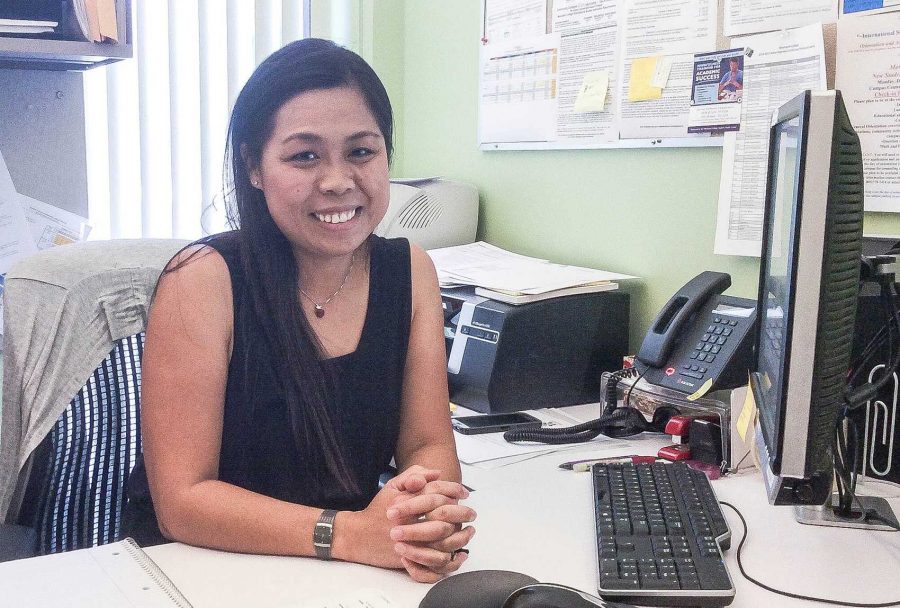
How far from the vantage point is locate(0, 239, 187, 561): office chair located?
4.07 ft

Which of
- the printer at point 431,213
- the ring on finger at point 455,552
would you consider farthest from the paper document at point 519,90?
the ring on finger at point 455,552

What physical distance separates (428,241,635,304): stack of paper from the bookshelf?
2.53 ft

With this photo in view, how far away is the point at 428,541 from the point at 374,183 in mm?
554

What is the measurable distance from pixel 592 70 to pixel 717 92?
1.13 ft

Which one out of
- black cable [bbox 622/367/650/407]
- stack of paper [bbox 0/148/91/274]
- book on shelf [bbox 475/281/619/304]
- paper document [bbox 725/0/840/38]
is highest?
paper document [bbox 725/0/840/38]

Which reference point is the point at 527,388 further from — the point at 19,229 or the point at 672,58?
the point at 19,229

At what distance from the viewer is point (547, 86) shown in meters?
2.00

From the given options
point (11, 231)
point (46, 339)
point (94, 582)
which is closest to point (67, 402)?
point (46, 339)

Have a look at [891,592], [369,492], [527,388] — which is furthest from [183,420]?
[891,592]

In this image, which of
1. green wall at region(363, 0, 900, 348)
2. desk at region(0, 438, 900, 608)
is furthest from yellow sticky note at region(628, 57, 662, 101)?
desk at region(0, 438, 900, 608)

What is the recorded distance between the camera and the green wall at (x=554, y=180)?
1.69 meters

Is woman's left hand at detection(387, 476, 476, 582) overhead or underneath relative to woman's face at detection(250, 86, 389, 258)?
underneath

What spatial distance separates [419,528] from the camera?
92 cm

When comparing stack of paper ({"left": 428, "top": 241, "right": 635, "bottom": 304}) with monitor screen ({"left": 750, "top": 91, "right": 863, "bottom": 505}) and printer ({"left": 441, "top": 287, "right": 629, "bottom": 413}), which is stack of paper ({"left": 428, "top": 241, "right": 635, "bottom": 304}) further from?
monitor screen ({"left": 750, "top": 91, "right": 863, "bottom": 505})
